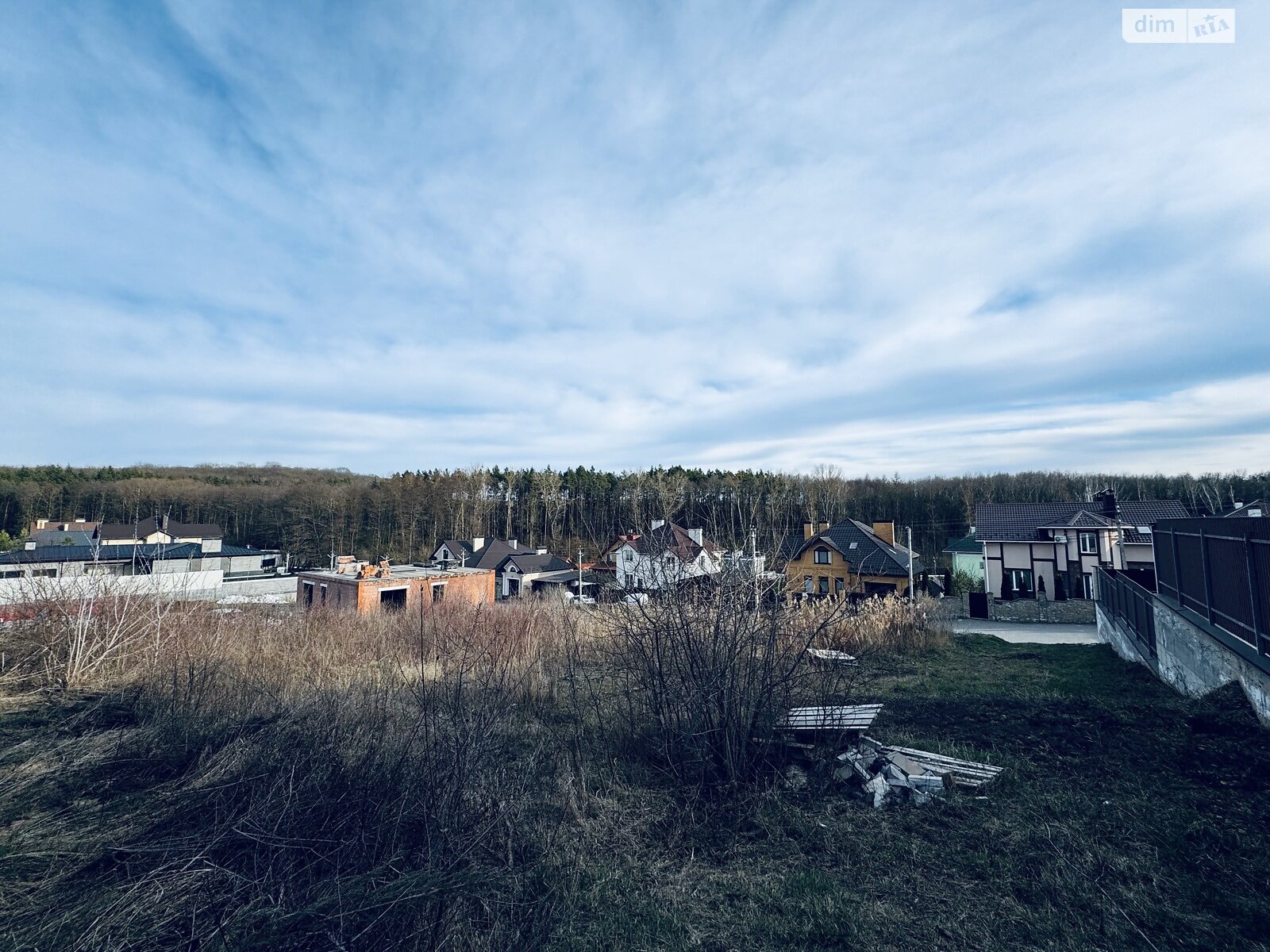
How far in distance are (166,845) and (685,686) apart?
12.3 ft

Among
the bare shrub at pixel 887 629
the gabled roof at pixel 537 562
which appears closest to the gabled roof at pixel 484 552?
the gabled roof at pixel 537 562

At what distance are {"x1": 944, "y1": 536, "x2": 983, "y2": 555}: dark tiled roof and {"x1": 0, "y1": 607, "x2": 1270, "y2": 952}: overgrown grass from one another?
96.6ft

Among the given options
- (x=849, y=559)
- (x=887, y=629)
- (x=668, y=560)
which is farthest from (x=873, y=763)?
(x=849, y=559)

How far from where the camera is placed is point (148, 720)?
6.41m

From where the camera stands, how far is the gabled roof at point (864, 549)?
83.6 ft

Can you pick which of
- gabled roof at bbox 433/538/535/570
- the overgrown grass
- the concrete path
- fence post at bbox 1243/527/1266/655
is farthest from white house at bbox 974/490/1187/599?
gabled roof at bbox 433/538/535/570

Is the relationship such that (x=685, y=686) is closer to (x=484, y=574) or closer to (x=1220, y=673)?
(x=1220, y=673)

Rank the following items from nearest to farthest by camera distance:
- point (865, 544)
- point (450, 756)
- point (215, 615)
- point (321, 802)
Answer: point (321, 802) < point (450, 756) < point (215, 615) < point (865, 544)

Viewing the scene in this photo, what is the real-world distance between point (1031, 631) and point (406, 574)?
2619 centimetres

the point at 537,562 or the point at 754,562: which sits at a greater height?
the point at 754,562

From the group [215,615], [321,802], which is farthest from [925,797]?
[215,615]

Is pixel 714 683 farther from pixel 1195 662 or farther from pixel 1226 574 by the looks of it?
pixel 1195 662

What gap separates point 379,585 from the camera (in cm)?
2323

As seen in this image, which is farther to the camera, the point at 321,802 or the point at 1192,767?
the point at 1192,767
